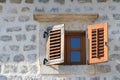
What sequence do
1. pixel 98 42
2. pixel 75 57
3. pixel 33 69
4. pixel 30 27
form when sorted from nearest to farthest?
pixel 98 42
pixel 33 69
pixel 75 57
pixel 30 27

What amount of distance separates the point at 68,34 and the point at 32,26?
67cm

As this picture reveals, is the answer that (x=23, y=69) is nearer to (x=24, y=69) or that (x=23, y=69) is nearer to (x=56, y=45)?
(x=24, y=69)

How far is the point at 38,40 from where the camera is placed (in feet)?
25.2

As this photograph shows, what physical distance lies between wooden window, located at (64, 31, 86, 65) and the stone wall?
0.16 m

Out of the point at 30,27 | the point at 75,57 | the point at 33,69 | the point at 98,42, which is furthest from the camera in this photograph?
the point at 30,27

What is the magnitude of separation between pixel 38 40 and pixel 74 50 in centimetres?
67

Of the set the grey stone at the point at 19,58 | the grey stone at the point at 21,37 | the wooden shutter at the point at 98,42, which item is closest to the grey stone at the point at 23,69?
the grey stone at the point at 19,58

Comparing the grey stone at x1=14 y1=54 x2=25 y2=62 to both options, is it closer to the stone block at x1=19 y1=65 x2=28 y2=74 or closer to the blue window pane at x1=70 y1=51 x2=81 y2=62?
the stone block at x1=19 y1=65 x2=28 y2=74

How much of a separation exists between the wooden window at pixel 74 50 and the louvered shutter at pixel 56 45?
24 cm

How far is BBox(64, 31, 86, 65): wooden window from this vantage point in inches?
301

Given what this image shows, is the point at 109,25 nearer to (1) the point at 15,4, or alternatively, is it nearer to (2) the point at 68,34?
(2) the point at 68,34

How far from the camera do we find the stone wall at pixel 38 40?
7504mm

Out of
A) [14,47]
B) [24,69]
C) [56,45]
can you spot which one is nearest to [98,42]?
[56,45]

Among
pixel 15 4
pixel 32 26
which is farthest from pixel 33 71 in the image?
pixel 15 4
